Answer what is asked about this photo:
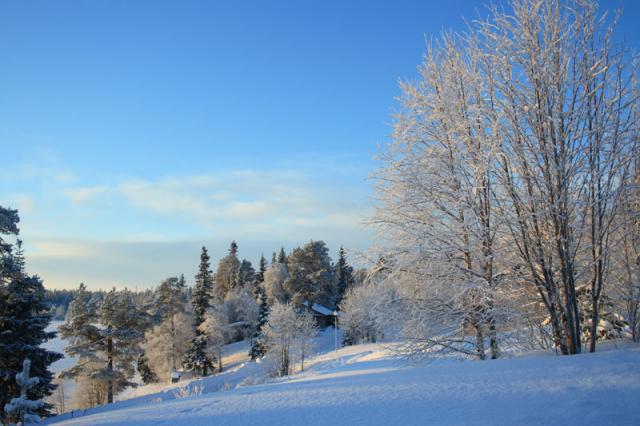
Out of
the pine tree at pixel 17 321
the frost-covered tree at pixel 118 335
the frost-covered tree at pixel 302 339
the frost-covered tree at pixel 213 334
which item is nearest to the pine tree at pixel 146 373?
the frost-covered tree at pixel 213 334

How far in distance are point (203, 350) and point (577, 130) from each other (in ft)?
148

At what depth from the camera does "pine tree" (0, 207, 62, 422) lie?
1515cm

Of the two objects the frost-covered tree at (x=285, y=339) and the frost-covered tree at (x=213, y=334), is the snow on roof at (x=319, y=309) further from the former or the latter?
the frost-covered tree at (x=285, y=339)

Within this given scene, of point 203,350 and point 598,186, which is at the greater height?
point 598,186

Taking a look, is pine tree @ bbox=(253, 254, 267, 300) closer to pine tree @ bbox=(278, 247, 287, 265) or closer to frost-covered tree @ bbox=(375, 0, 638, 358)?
pine tree @ bbox=(278, 247, 287, 265)

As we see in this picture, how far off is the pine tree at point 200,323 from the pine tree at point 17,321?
28.7m

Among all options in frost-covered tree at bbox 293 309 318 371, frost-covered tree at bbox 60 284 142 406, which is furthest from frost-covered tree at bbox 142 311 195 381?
frost-covered tree at bbox 60 284 142 406

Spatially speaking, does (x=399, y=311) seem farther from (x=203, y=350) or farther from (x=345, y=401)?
(x=203, y=350)

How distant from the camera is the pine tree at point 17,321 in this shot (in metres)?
15.1

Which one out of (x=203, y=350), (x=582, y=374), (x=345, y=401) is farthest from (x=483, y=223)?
(x=203, y=350)

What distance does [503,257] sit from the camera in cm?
729

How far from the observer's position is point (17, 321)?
1580 cm

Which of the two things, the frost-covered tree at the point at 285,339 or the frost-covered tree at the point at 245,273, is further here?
the frost-covered tree at the point at 245,273

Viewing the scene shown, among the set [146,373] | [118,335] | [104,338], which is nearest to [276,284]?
[146,373]
